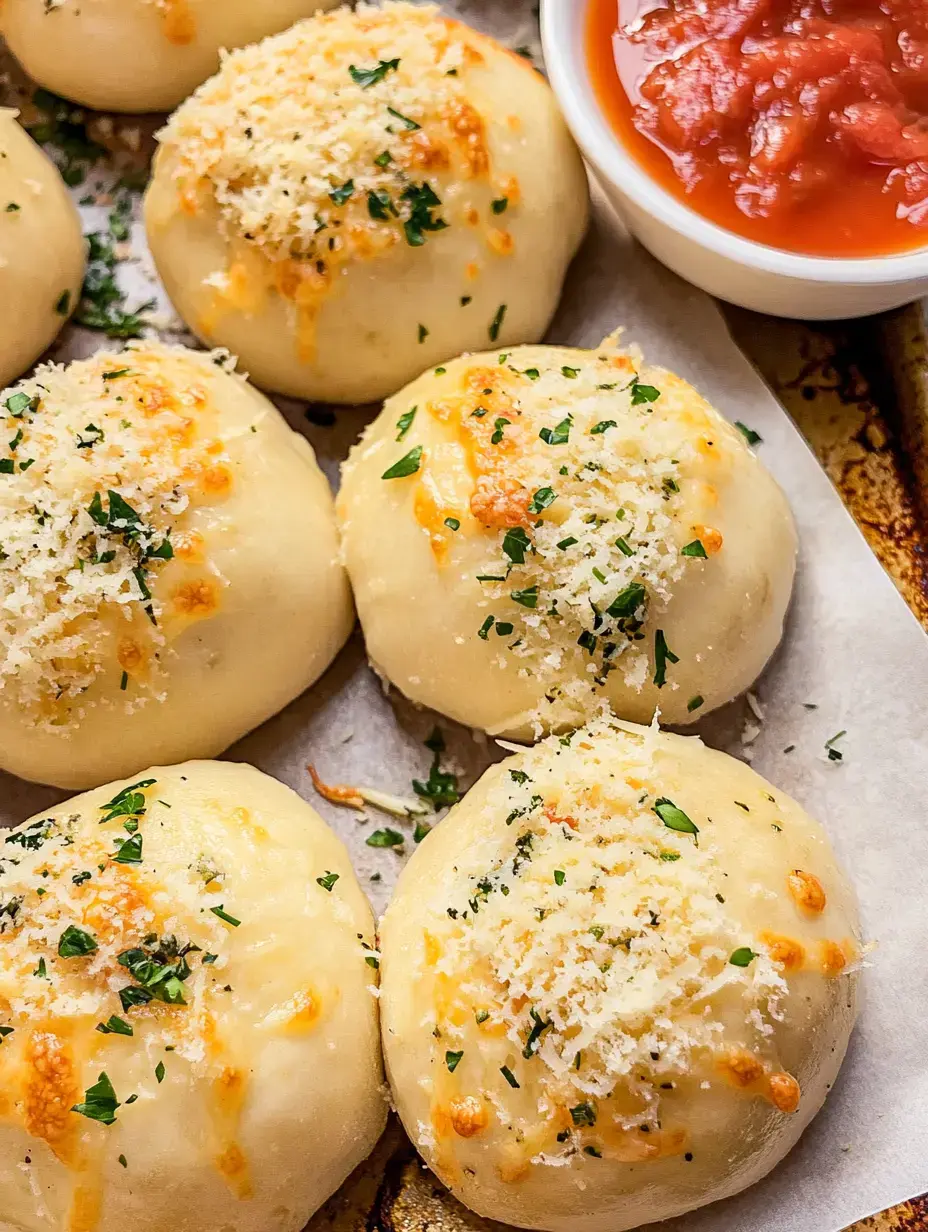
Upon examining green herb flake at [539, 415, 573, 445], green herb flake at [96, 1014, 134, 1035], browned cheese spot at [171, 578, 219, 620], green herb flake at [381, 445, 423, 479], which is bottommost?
green herb flake at [96, 1014, 134, 1035]

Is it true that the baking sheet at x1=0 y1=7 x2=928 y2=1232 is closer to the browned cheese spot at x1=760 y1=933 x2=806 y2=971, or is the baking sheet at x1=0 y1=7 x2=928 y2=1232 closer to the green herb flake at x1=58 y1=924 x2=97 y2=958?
the browned cheese spot at x1=760 y1=933 x2=806 y2=971

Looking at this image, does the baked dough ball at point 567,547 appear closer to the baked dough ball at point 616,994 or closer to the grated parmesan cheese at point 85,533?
the baked dough ball at point 616,994

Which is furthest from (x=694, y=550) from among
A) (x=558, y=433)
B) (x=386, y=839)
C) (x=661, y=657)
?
(x=386, y=839)

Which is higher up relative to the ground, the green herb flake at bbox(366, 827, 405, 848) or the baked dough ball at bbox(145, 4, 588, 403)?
the baked dough ball at bbox(145, 4, 588, 403)

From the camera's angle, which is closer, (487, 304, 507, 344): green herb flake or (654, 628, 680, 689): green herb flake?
(654, 628, 680, 689): green herb flake

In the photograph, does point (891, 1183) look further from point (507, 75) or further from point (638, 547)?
point (507, 75)

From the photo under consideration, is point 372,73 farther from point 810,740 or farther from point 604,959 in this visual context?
point 604,959

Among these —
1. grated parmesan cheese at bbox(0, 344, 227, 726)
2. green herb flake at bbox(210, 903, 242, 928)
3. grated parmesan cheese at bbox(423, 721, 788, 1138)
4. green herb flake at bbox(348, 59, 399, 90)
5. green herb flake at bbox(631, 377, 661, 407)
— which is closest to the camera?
grated parmesan cheese at bbox(423, 721, 788, 1138)

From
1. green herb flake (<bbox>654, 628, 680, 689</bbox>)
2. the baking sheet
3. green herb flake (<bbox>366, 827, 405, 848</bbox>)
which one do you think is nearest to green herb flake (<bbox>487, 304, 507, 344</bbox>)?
the baking sheet
